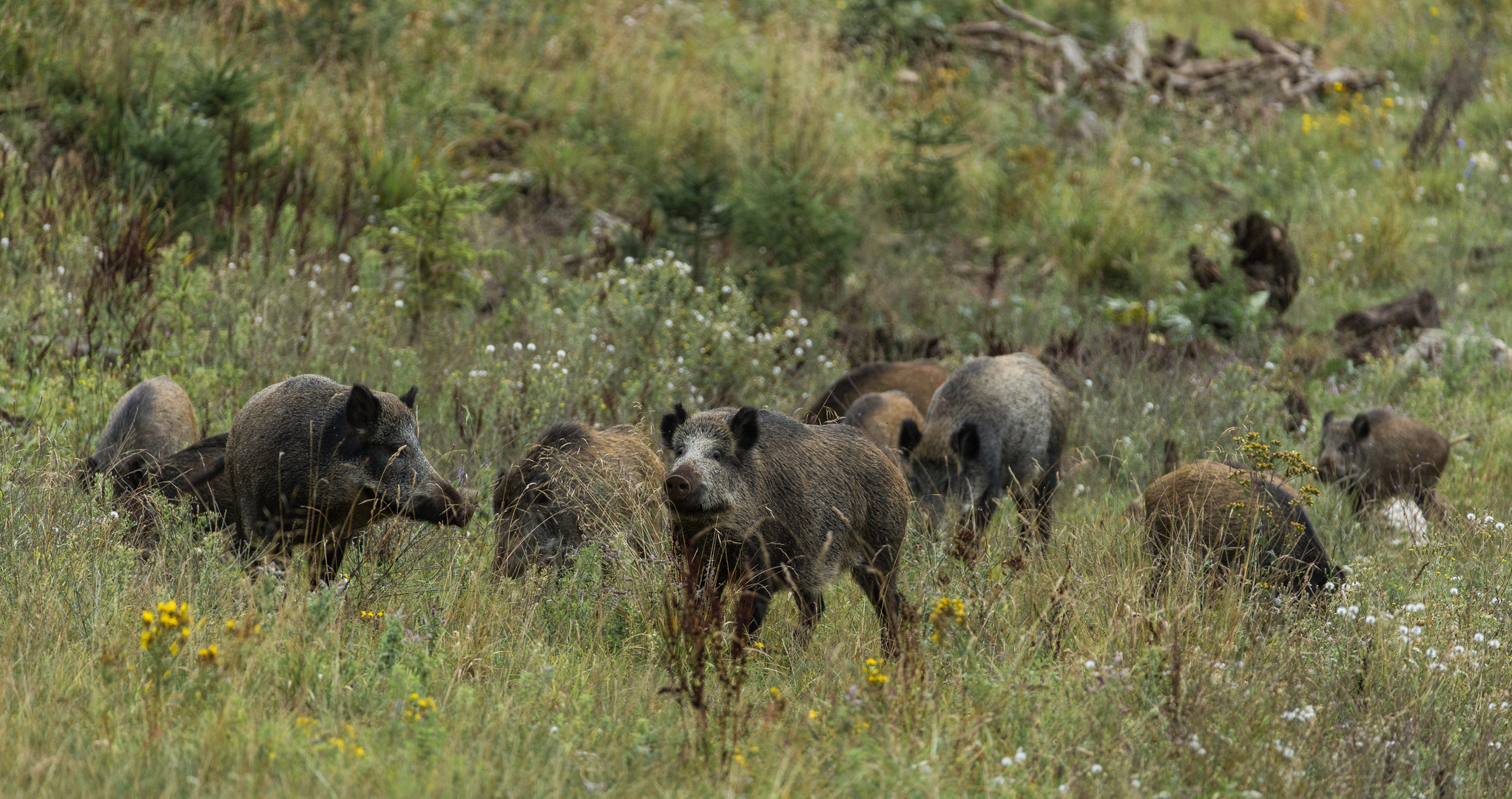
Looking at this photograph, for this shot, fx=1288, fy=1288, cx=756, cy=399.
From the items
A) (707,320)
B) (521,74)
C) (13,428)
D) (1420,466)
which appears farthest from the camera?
(521,74)

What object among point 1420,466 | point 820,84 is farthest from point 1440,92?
point 1420,466

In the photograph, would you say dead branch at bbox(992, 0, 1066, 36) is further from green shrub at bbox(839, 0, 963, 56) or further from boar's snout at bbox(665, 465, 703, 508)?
boar's snout at bbox(665, 465, 703, 508)

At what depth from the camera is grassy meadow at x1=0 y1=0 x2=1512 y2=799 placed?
155 inches

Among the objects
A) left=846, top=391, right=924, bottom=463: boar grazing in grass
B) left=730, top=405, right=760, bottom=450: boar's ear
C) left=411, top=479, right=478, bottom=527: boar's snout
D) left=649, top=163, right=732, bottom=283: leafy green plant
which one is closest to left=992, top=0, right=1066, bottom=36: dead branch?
left=649, top=163, right=732, bottom=283: leafy green plant

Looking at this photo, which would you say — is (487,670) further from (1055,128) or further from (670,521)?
(1055,128)

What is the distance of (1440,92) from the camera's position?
15.4 metres

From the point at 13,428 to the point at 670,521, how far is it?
362 cm

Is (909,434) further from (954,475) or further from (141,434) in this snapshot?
(141,434)

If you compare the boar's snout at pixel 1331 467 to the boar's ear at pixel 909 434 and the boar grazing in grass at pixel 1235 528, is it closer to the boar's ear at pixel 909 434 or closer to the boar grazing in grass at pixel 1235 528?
the boar grazing in grass at pixel 1235 528

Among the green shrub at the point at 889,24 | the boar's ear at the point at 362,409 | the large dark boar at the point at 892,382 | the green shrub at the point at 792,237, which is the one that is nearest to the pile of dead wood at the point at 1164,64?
the green shrub at the point at 889,24

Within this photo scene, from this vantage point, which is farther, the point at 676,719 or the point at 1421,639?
the point at 1421,639

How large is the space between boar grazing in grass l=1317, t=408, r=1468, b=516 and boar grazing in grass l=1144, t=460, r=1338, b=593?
2122 millimetres

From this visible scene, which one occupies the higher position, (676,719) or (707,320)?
(676,719)

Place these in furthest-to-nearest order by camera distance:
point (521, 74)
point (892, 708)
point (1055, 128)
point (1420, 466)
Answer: point (1055, 128) < point (521, 74) < point (1420, 466) < point (892, 708)
